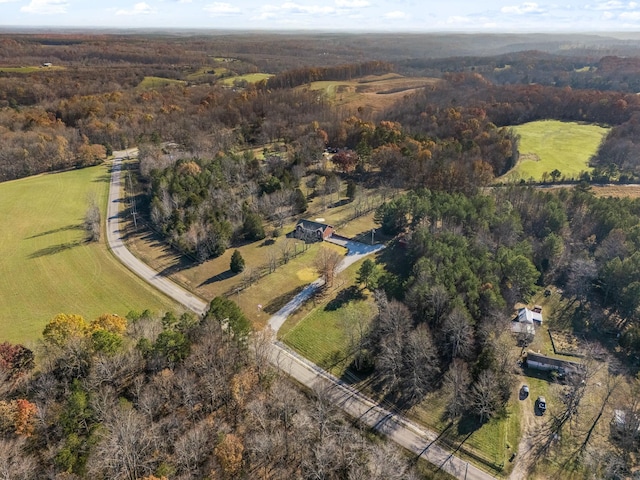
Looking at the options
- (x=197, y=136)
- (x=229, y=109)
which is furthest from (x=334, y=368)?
(x=229, y=109)

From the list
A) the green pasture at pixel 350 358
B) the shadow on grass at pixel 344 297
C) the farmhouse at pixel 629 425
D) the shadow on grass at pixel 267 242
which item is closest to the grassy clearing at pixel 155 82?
the shadow on grass at pixel 267 242

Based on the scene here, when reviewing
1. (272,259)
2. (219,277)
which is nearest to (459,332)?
(272,259)

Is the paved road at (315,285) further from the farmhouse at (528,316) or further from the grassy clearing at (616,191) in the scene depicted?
the grassy clearing at (616,191)

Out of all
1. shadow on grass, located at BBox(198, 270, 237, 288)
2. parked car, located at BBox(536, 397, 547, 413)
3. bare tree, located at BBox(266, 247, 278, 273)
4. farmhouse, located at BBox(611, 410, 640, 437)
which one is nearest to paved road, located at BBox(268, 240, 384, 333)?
bare tree, located at BBox(266, 247, 278, 273)

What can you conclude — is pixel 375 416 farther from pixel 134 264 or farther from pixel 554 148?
pixel 554 148

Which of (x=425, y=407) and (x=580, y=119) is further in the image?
(x=580, y=119)

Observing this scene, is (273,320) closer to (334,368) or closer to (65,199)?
(334,368)
